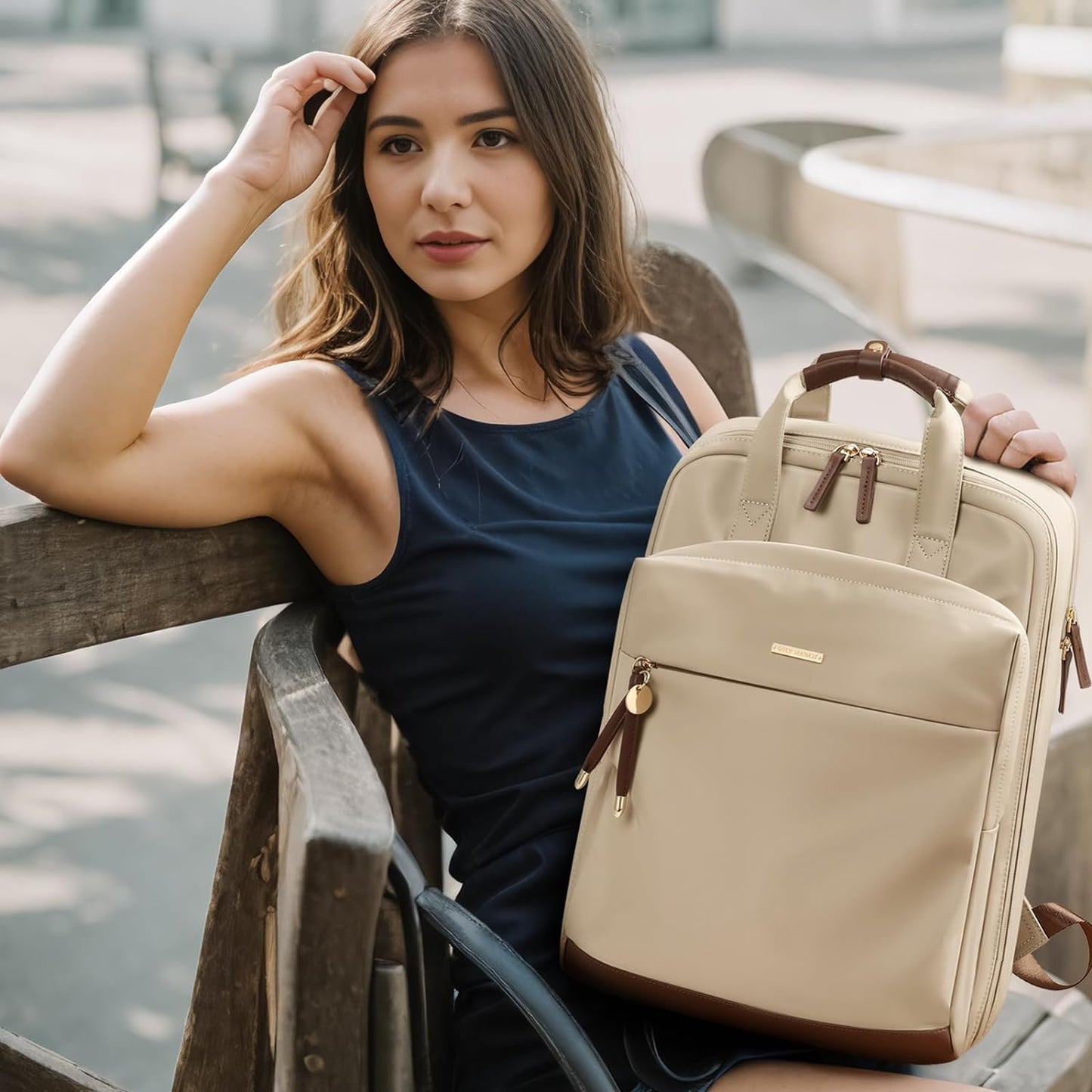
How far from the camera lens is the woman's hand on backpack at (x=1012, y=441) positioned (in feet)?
4.46

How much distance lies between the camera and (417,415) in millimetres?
1435

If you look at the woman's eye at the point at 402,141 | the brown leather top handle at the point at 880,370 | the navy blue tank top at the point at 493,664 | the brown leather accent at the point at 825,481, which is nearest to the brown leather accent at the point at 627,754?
the navy blue tank top at the point at 493,664

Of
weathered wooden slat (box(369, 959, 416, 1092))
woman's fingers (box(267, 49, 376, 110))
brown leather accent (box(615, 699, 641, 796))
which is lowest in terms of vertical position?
weathered wooden slat (box(369, 959, 416, 1092))

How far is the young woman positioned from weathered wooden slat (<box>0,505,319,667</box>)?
0.02 meters

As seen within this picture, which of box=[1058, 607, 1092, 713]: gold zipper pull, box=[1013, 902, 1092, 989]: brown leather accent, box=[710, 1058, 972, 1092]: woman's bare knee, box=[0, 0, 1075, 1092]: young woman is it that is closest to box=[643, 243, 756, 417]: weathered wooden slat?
box=[0, 0, 1075, 1092]: young woman

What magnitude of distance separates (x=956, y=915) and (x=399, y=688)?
545 millimetres

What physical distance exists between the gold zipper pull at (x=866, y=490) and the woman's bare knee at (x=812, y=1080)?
18.2 inches

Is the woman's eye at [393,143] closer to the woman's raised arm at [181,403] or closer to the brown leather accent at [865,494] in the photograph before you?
the woman's raised arm at [181,403]

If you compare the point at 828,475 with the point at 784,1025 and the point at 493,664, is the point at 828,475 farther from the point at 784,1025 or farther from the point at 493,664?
the point at 784,1025

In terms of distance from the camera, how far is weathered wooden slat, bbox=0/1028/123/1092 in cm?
139

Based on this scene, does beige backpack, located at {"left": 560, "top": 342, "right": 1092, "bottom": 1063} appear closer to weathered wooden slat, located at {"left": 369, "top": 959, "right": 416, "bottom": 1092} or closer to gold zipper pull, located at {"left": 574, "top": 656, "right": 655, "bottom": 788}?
gold zipper pull, located at {"left": 574, "top": 656, "right": 655, "bottom": 788}

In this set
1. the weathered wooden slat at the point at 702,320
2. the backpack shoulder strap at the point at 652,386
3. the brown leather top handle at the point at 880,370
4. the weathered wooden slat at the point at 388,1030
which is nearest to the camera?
the weathered wooden slat at the point at 388,1030

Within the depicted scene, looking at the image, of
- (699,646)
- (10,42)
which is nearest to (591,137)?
(699,646)

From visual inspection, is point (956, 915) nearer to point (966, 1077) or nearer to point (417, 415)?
point (966, 1077)
